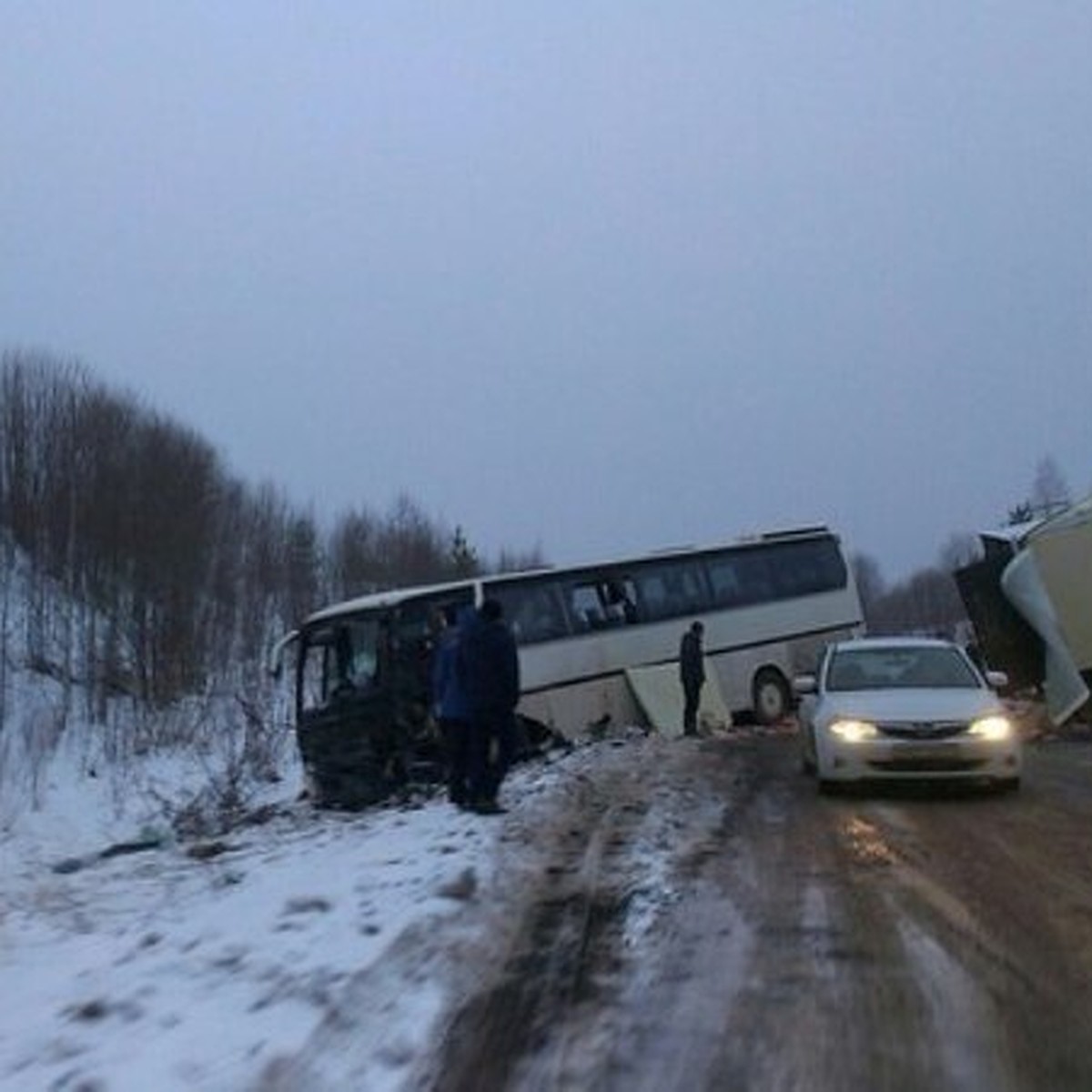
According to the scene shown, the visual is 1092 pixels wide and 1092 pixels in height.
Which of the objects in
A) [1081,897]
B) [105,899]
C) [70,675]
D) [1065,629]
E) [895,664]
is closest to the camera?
[1081,897]

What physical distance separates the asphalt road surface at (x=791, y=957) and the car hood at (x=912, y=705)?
1.18m

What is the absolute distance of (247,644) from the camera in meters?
50.1

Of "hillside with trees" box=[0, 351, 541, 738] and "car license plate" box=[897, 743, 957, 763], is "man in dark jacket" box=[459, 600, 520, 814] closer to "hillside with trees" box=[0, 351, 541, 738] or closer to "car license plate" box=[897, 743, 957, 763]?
"car license plate" box=[897, 743, 957, 763]

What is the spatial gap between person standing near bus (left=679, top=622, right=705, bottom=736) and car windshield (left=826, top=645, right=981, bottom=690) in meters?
9.65

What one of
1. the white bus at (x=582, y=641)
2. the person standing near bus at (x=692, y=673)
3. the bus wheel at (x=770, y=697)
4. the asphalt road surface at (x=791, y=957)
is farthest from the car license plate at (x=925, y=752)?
the bus wheel at (x=770, y=697)

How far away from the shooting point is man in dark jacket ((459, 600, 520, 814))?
13.9m

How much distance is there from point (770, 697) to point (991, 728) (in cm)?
1636

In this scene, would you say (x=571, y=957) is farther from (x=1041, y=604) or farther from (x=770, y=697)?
(x=770, y=697)

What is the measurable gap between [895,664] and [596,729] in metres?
10.9

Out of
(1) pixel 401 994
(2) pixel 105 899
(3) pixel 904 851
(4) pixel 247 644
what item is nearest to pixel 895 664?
(3) pixel 904 851

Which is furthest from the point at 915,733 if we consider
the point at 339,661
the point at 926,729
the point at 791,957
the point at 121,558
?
the point at 121,558

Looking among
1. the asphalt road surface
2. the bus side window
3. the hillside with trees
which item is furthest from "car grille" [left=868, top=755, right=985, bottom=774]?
the hillside with trees

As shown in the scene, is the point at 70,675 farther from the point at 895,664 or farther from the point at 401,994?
the point at 401,994

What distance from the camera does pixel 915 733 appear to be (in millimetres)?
14672
